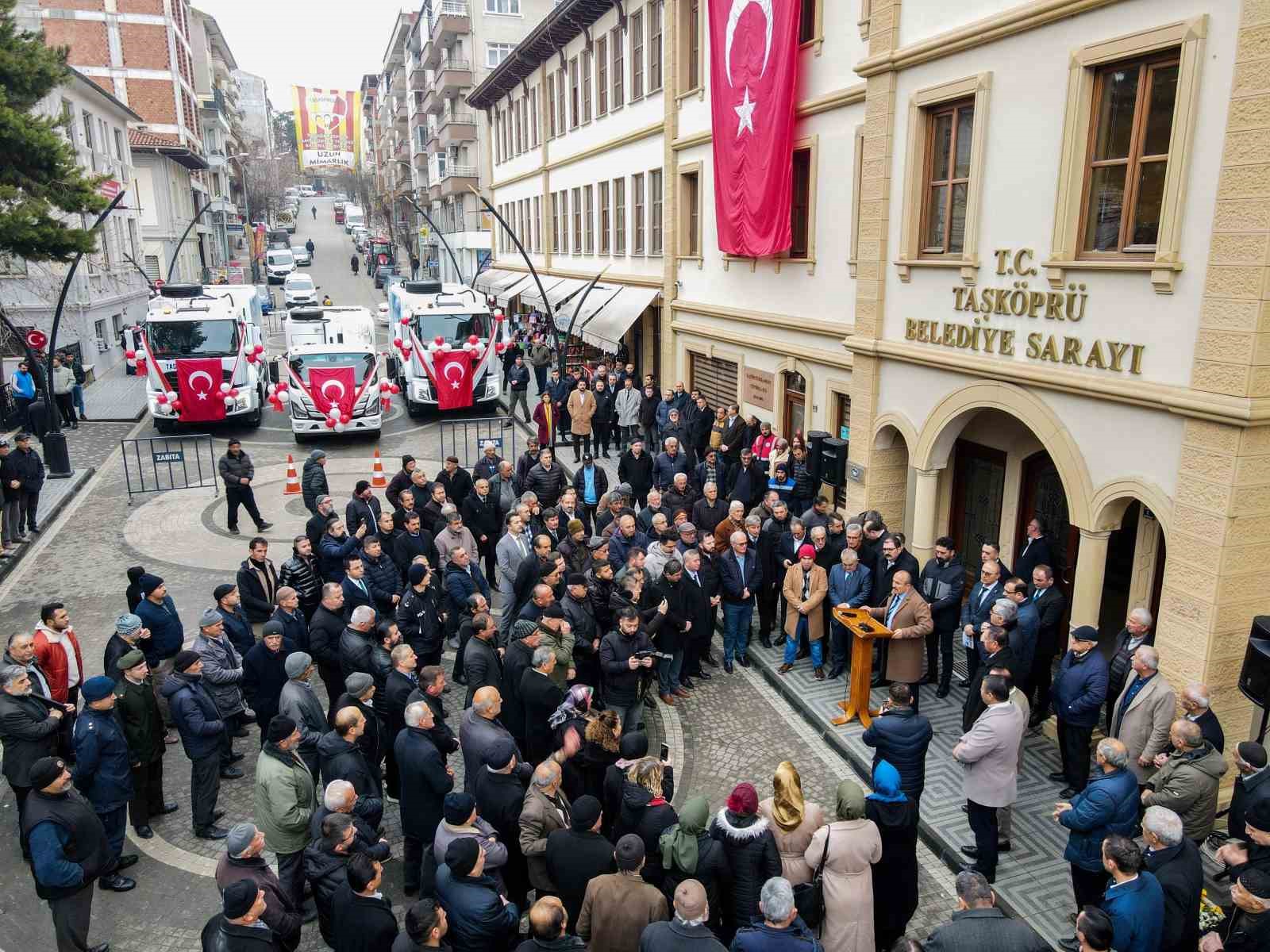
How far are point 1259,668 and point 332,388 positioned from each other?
19472 mm

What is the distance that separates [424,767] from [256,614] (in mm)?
4539

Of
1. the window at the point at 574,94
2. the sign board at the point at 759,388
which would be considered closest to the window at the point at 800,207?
the sign board at the point at 759,388

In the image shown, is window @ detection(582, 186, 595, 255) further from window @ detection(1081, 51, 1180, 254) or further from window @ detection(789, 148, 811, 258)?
window @ detection(1081, 51, 1180, 254)

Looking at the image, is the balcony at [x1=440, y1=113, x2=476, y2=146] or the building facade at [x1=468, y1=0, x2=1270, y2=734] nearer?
the building facade at [x1=468, y1=0, x2=1270, y2=734]

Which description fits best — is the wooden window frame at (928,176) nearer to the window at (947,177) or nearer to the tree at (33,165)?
the window at (947,177)

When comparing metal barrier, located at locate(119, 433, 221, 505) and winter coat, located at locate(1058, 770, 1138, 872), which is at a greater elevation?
winter coat, located at locate(1058, 770, 1138, 872)

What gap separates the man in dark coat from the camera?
6277 millimetres

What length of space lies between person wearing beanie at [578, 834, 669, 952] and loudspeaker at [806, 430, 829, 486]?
359 inches

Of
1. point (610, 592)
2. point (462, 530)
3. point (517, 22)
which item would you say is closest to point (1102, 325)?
point (610, 592)

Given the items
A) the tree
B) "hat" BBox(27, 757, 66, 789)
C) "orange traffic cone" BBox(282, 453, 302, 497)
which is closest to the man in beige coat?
"hat" BBox(27, 757, 66, 789)

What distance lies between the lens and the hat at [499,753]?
19.9 ft

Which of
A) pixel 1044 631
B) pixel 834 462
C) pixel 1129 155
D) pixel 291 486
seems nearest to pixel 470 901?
pixel 1044 631

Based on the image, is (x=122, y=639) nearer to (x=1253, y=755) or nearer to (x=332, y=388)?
(x=1253, y=755)

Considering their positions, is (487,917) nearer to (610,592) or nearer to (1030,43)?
(610,592)
